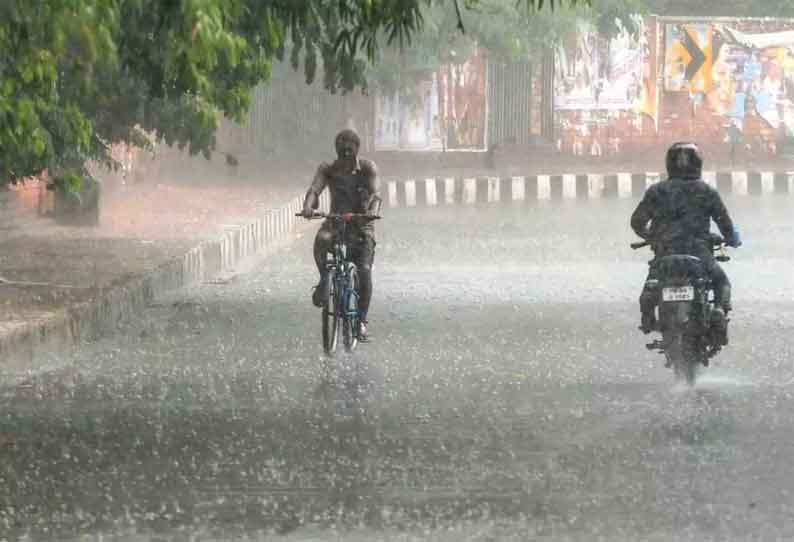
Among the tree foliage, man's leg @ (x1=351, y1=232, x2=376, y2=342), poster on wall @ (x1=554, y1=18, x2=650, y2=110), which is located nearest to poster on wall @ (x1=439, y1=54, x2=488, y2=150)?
poster on wall @ (x1=554, y1=18, x2=650, y2=110)

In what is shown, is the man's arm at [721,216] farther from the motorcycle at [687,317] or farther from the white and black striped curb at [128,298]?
the white and black striped curb at [128,298]

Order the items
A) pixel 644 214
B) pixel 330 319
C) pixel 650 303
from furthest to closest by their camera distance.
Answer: pixel 330 319, pixel 644 214, pixel 650 303

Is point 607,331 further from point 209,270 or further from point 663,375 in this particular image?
point 209,270

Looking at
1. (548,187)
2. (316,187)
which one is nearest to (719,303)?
(316,187)

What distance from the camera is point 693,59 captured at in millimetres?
40906

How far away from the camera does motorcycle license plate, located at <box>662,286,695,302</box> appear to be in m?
11.4

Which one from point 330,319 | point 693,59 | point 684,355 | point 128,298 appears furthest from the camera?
point 693,59

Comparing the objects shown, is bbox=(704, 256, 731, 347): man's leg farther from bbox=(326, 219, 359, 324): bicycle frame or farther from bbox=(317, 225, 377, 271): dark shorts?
bbox=(317, 225, 377, 271): dark shorts

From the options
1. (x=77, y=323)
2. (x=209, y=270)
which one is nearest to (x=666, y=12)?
(x=209, y=270)

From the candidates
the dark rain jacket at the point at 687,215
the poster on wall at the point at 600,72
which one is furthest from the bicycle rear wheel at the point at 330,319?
the poster on wall at the point at 600,72

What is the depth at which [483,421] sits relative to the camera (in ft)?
33.1

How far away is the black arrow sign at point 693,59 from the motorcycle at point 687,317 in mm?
29821

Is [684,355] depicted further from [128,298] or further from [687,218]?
[128,298]

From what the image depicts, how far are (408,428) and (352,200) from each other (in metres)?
4.11
